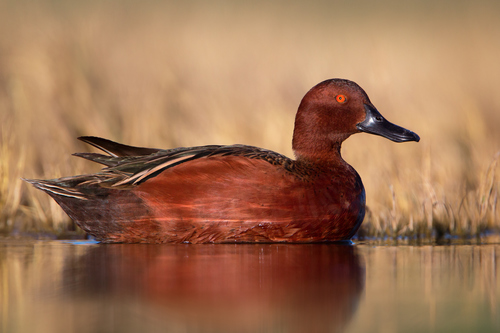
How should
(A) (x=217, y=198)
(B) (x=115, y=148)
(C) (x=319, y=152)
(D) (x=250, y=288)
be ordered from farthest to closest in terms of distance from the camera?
(B) (x=115, y=148) → (C) (x=319, y=152) → (A) (x=217, y=198) → (D) (x=250, y=288)

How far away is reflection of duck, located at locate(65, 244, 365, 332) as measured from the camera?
2.85 meters

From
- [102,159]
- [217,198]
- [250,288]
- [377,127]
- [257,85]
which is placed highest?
[257,85]

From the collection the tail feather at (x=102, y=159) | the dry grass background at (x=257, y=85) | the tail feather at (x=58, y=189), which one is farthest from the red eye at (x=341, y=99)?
the tail feather at (x=58, y=189)

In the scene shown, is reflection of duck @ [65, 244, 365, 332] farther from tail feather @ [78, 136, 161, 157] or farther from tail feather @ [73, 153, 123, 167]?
tail feather @ [78, 136, 161, 157]

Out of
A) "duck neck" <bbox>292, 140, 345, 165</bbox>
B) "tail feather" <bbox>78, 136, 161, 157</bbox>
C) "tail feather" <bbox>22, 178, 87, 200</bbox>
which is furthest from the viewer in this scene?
"tail feather" <bbox>78, 136, 161, 157</bbox>

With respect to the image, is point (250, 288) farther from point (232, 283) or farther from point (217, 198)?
point (217, 198)

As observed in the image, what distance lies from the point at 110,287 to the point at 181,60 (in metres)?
5.48

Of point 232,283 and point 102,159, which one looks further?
point 102,159

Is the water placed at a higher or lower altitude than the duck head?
lower

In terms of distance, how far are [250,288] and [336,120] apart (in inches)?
95.1

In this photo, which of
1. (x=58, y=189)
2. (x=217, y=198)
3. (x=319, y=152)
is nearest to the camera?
(x=217, y=198)

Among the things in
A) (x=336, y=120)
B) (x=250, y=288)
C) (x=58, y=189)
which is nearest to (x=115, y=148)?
(x=58, y=189)

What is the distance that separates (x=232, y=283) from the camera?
3.55 metres

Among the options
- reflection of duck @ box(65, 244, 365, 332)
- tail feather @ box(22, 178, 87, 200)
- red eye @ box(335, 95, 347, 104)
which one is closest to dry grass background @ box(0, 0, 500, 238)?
tail feather @ box(22, 178, 87, 200)
